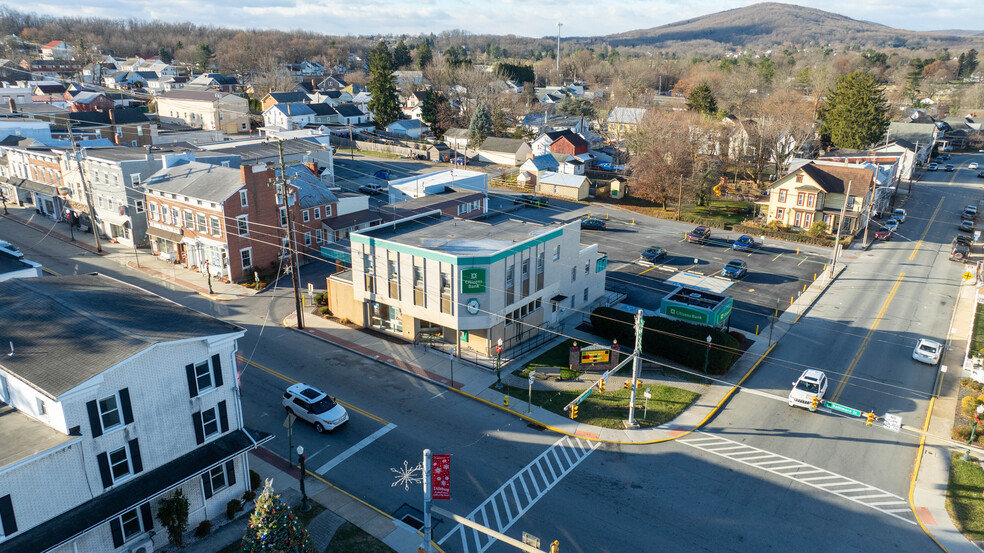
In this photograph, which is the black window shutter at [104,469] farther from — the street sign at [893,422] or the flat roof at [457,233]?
the street sign at [893,422]

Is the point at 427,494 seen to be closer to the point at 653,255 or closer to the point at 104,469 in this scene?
the point at 104,469

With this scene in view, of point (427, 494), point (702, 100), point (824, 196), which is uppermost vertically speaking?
point (702, 100)

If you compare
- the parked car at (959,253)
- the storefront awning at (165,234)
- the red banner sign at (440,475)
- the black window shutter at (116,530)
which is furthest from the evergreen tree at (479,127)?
the black window shutter at (116,530)

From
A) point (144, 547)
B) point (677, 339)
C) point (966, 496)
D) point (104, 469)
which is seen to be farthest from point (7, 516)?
point (966, 496)

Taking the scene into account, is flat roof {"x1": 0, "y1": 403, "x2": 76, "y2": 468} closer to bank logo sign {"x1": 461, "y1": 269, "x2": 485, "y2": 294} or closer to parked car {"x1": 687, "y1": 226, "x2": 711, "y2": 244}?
bank logo sign {"x1": 461, "y1": 269, "x2": 485, "y2": 294}

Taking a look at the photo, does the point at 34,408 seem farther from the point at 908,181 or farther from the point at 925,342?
the point at 908,181

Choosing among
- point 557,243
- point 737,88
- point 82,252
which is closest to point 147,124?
point 82,252

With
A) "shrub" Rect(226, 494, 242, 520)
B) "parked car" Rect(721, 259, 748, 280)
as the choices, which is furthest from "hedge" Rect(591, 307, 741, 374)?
"shrub" Rect(226, 494, 242, 520)
